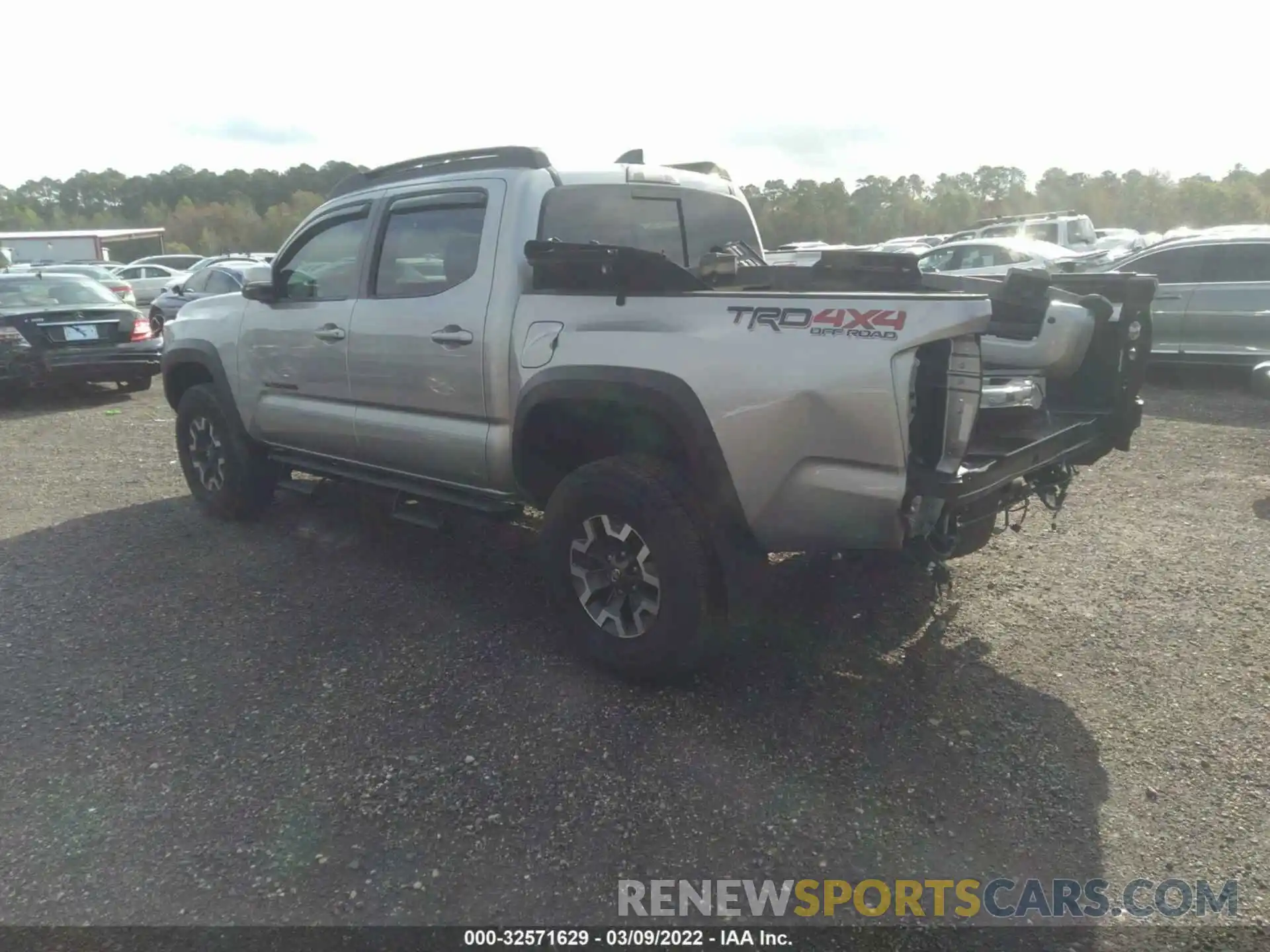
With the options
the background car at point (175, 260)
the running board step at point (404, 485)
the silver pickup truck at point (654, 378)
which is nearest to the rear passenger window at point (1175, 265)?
the silver pickup truck at point (654, 378)

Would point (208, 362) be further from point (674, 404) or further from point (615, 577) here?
point (674, 404)

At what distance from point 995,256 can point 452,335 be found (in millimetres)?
11561

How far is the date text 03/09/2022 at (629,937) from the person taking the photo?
8.12ft

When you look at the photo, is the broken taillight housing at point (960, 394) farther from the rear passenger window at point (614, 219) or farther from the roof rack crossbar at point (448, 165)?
the roof rack crossbar at point (448, 165)

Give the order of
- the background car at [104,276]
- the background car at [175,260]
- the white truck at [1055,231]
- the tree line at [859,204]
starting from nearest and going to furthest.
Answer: the background car at [104,276]
the white truck at [1055,231]
the background car at [175,260]
the tree line at [859,204]

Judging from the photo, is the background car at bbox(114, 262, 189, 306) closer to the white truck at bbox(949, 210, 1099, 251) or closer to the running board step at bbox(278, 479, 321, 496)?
the white truck at bbox(949, 210, 1099, 251)

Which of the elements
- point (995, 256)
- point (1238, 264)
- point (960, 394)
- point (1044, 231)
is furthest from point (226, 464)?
point (1044, 231)

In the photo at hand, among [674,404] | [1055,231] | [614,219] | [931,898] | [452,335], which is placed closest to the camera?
[931,898]

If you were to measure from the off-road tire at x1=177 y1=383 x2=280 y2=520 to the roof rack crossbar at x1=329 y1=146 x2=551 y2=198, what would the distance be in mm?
1617

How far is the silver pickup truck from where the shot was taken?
3080 millimetres

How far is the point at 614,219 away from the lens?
14.5ft

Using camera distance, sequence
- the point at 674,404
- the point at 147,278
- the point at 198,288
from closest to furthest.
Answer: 1. the point at 674,404
2. the point at 198,288
3. the point at 147,278

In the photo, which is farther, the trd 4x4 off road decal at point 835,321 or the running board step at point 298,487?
the running board step at point 298,487

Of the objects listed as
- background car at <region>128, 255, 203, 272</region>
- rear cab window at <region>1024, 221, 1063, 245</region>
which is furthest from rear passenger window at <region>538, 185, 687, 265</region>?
background car at <region>128, 255, 203, 272</region>
